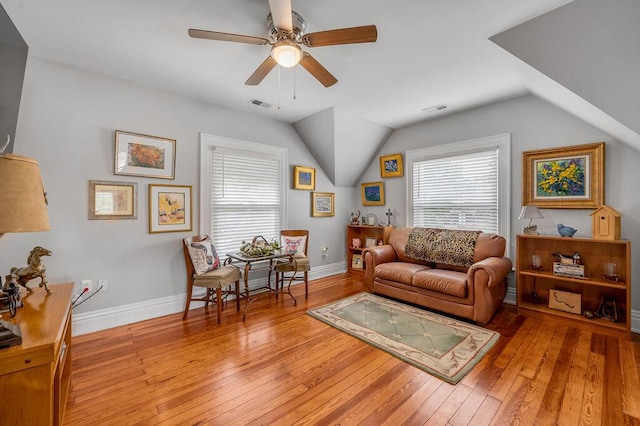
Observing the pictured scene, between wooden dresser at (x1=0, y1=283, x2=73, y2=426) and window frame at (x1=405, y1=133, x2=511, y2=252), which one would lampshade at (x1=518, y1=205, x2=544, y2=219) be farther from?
wooden dresser at (x1=0, y1=283, x2=73, y2=426)

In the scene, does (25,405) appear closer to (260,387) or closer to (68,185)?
(260,387)

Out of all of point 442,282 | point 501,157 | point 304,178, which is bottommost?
point 442,282

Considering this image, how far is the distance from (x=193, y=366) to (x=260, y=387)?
0.65m

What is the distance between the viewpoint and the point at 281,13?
1651 millimetres

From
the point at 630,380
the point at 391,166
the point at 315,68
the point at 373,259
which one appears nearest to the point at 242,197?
the point at 373,259

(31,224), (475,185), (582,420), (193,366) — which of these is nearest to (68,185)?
(31,224)

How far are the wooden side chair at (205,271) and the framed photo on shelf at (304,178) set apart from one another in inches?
68.4

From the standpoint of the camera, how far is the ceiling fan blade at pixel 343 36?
1727 millimetres

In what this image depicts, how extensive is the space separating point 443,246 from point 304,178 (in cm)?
234

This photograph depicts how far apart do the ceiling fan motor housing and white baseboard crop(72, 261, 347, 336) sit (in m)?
2.98

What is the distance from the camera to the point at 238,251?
152 inches

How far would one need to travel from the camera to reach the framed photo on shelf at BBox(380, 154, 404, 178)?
4.60m

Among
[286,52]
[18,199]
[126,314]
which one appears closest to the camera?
[18,199]

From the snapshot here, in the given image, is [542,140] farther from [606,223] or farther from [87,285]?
[87,285]
